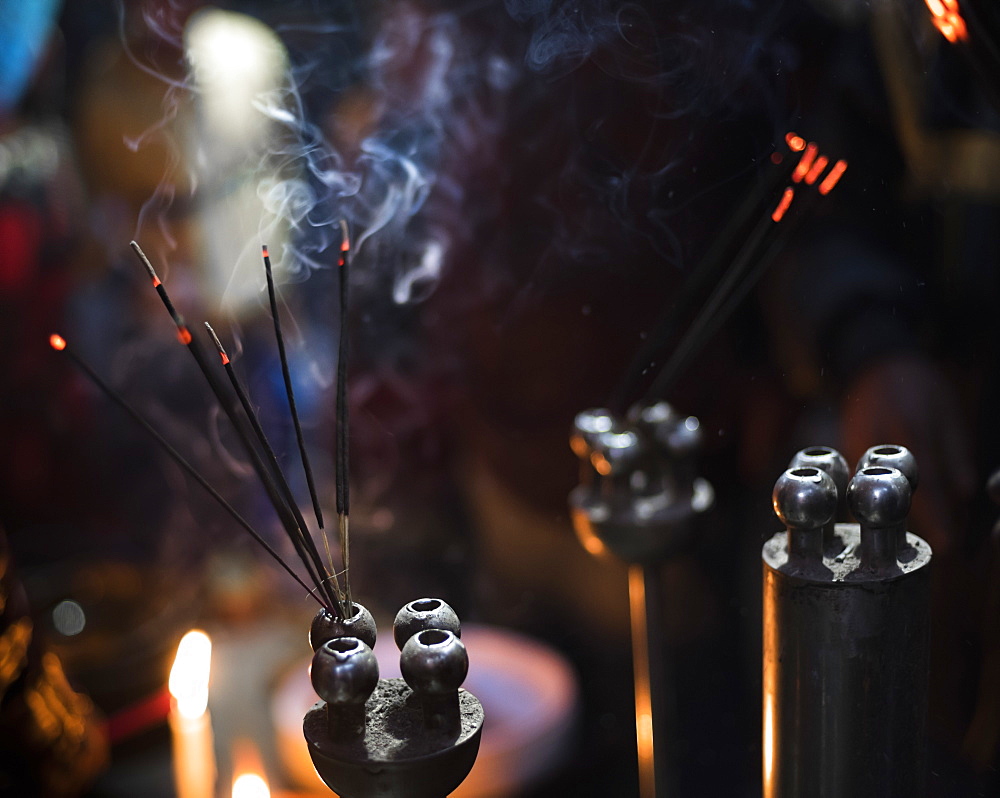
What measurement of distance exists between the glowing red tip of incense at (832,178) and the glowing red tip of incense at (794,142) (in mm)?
48

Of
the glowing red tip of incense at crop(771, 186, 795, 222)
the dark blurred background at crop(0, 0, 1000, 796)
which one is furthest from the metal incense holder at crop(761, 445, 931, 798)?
the glowing red tip of incense at crop(771, 186, 795, 222)

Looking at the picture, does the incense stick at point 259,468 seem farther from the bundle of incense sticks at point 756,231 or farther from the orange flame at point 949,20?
the orange flame at point 949,20

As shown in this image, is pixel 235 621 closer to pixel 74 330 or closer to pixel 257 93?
pixel 74 330

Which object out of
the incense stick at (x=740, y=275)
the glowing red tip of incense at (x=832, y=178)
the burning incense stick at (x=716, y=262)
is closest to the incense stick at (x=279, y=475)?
the incense stick at (x=740, y=275)

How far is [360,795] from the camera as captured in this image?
698mm

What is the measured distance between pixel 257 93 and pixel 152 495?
124 centimetres

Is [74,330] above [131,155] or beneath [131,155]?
beneath

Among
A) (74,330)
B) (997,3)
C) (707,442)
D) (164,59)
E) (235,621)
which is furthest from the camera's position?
(74,330)

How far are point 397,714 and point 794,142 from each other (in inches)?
32.5

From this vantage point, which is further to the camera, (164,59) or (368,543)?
(368,543)

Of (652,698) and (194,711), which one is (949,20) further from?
(194,711)

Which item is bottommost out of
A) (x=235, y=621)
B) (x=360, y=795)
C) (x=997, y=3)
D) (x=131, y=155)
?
(x=235, y=621)

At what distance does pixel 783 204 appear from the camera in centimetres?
107

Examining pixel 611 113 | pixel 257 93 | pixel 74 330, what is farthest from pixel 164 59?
pixel 611 113
